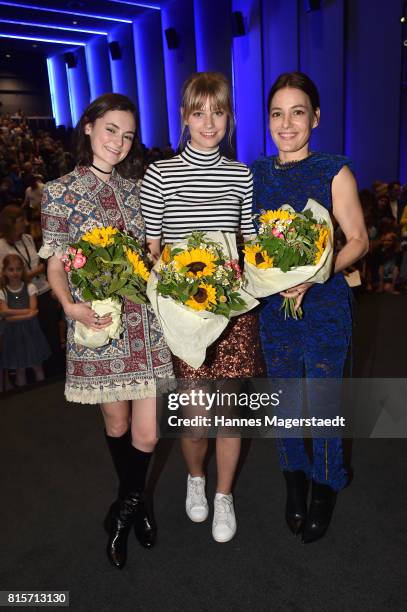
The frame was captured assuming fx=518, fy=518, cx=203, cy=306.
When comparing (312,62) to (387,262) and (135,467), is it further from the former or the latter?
(135,467)

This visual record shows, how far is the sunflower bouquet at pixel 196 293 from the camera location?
1.56 metres

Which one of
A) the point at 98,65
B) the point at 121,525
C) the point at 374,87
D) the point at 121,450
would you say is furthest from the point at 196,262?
the point at 98,65

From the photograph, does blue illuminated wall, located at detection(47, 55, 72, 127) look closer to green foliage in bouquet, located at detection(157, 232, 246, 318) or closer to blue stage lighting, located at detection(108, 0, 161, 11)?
blue stage lighting, located at detection(108, 0, 161, 11)

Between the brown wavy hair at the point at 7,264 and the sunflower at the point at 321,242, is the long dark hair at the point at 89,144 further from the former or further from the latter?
the brown wavy hair at the point at 7,264

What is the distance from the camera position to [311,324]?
194cm

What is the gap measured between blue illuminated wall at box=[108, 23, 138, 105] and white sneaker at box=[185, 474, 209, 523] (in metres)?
14.5

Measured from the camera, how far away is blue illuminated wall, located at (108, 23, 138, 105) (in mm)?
14953

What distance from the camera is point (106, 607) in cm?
180

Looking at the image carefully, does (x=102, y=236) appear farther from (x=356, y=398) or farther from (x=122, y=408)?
(x=356, y=398)

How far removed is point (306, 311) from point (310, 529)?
872mm

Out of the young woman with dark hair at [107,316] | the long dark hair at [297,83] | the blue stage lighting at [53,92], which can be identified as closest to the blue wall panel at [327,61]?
the long dark hair at [297,83]

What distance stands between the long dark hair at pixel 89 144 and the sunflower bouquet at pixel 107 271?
0.38m

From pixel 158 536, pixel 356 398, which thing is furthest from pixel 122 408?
pixel 356 398

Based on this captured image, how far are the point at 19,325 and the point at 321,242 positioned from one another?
9.50 feet
